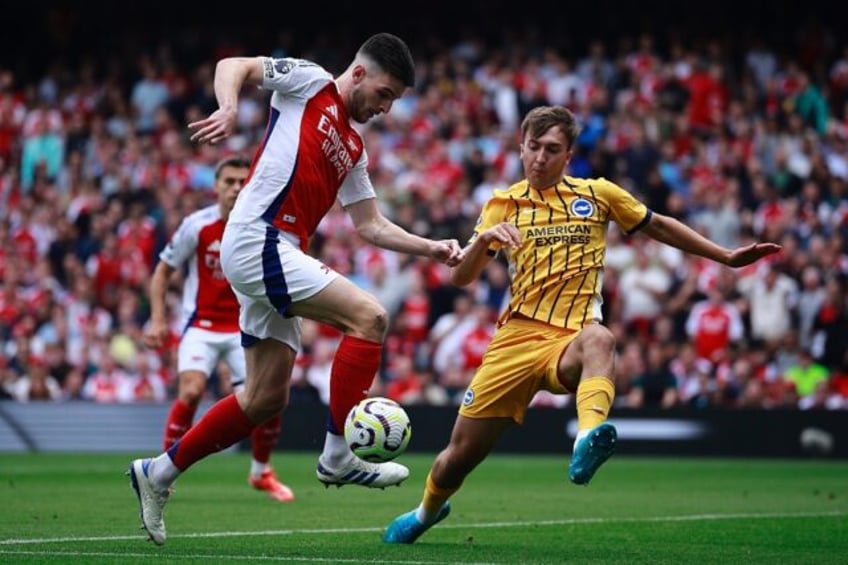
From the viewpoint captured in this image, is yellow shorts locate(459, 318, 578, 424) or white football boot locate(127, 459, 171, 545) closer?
white football boot locate(127, 459, 171, 545)

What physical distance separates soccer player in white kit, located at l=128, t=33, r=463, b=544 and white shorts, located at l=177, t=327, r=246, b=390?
463 centimetres

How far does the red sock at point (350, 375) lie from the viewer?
8.27 meters

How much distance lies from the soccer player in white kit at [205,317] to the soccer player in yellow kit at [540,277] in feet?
12.8

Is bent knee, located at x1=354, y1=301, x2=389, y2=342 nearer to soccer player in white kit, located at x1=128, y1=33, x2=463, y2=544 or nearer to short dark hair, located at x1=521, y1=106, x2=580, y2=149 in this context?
soccer player in white kit, located at x1=128, y1=33, x2=463, y2=544

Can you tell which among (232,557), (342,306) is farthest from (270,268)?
(232,557)

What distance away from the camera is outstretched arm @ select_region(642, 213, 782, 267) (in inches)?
Result: 350

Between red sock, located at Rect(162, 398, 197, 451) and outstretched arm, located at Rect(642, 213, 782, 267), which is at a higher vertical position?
outstretched arm, located at Rect(642, 213, 782, 267)

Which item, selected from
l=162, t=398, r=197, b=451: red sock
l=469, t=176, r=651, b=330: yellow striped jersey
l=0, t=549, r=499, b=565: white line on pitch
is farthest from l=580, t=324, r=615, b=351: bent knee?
l=162, t=398, r=197, b=451: red sock

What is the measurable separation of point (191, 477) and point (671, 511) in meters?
5.86

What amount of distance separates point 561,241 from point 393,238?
3.26ft

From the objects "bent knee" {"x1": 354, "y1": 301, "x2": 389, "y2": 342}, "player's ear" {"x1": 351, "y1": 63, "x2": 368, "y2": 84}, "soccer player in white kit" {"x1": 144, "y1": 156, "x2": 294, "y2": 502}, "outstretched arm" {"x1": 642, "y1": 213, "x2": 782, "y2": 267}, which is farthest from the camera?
"soccer player in white kit" {"x1": 144, "y1": 156, "x2": 294, "y2": 502}

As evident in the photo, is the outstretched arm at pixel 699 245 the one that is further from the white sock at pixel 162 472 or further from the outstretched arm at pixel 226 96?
the white sock at pixel 162 472

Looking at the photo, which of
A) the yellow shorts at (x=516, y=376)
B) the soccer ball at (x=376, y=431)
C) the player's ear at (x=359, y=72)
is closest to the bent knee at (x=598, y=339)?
the yellow shorts at (x=516, y=376)

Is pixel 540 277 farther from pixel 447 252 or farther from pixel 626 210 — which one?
pixel 447 252
